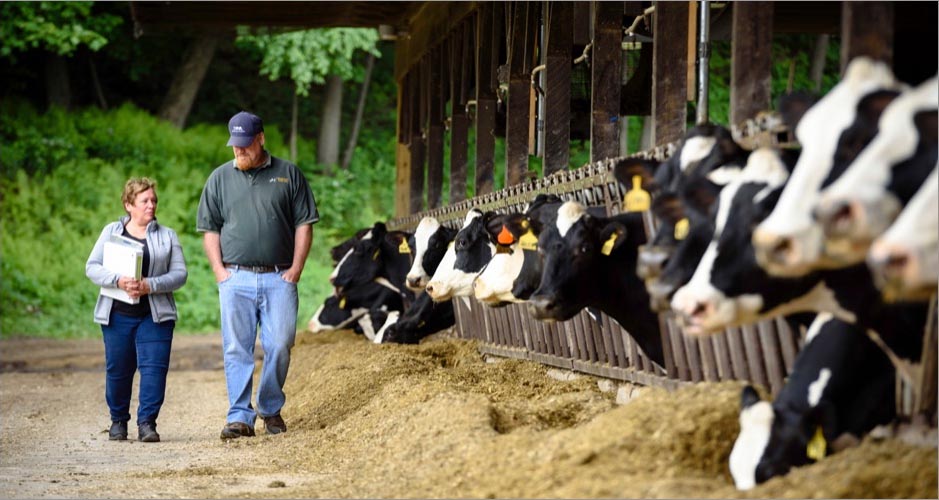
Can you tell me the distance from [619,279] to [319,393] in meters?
4.21

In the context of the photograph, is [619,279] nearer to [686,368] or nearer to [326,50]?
[686,368]

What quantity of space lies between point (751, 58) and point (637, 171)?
0.85 meters

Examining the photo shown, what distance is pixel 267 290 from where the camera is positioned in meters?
10.2

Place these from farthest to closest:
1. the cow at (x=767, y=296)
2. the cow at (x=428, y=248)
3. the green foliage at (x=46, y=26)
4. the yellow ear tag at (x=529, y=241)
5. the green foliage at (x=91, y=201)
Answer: the green foliage at (x=46, y=26), the green foliage at (x=91, y=201), the cow at (x=428, y=248), the yellow ear tag at (x=529, y=241), the cow at (x=767, y=296)

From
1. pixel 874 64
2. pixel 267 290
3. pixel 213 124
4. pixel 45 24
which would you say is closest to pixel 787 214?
pixel 874 64

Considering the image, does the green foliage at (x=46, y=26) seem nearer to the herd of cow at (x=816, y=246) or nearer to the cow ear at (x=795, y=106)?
the herd of cow at (x=816, y=246)

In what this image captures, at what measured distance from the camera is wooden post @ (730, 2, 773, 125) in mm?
7223

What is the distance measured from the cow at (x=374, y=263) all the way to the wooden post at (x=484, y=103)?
1.79 meters

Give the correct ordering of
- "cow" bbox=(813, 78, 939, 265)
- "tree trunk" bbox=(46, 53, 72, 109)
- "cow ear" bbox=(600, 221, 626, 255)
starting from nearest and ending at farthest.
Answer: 1. "cow" bbox=(813, 78, 939, 265)
2. "cow ear" bbox=(600, 221, 626, 255)
3. "tree trunk" bbox=(46, 53, 72, 109)

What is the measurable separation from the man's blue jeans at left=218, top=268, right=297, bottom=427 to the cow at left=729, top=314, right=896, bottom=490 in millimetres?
5133

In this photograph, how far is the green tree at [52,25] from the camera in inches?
1109

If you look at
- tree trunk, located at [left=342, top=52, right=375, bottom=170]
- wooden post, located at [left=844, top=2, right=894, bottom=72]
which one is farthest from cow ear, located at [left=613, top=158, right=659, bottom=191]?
tree trunk, located at [left=342, top=52, right=375, bottom=170]

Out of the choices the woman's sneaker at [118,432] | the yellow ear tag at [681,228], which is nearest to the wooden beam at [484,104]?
the woman's sneaker at [118,432]

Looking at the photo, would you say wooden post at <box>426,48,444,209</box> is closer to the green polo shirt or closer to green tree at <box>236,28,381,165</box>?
the green polo shirt
